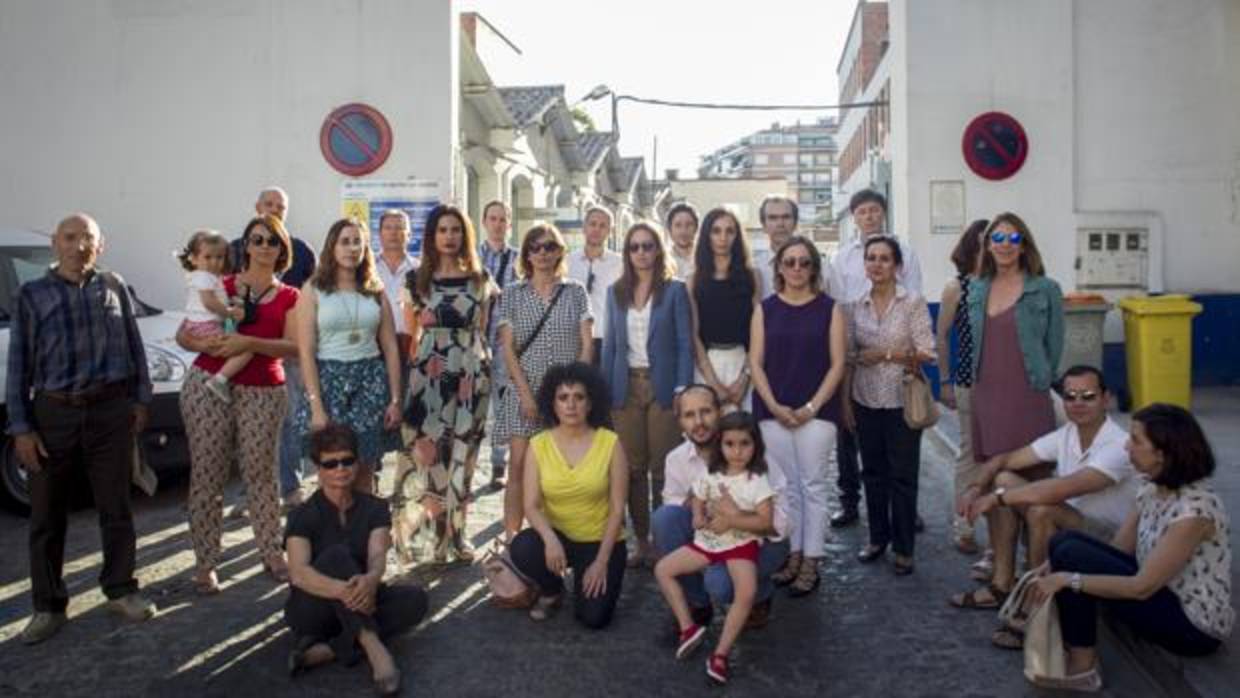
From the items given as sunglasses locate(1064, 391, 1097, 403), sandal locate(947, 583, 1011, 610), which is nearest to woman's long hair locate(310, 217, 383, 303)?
sandal locate(947, 583, 1011, 610)

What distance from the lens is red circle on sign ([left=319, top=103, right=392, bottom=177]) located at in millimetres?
10117

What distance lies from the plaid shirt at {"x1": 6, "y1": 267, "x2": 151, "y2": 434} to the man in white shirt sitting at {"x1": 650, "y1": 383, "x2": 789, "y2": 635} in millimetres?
2589

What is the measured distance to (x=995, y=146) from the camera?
417 inches

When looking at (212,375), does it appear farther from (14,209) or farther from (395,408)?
(14,209)

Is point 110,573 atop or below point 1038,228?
below

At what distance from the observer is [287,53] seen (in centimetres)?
1023

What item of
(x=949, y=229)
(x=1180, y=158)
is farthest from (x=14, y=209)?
(x=1180, y=158)

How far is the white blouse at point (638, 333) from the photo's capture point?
5605 mm

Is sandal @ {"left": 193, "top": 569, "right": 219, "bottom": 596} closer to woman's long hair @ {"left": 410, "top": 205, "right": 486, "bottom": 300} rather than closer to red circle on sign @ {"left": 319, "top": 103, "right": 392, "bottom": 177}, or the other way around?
woman's long hair @ {"left": 410, "top": 205, "right": 486, "bottom": 300}

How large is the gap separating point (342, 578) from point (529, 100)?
16304mm

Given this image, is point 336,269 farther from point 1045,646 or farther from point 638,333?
point 1045,646

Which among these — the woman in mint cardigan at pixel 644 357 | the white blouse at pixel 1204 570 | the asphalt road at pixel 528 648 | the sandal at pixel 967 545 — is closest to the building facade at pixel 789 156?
the sandal at pixel 967 545

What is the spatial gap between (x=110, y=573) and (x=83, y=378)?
0.92 m

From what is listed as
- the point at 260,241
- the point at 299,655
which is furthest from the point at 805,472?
the point at 260,241
